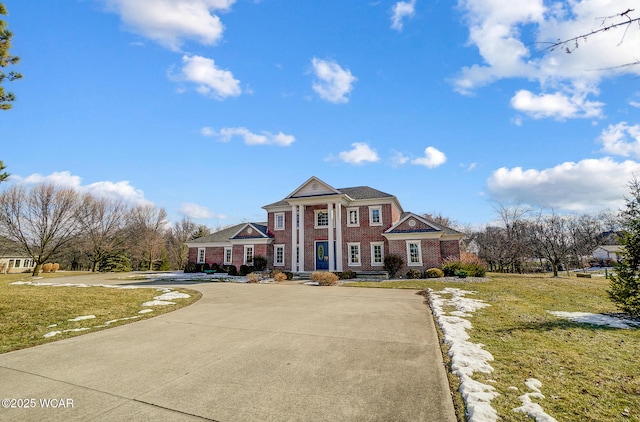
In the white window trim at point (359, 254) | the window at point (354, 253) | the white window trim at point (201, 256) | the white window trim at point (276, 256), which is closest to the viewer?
the white window trim at point (359, 254)

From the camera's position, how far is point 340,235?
27.0 m

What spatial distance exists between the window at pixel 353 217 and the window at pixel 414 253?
516 cm

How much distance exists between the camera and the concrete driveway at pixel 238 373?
3.47 m

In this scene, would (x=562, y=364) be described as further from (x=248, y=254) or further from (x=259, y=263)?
(x=248, y=254)

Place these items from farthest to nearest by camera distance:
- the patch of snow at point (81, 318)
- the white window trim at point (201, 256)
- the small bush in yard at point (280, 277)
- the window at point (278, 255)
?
the white window trim at point (201, 256)
the window at point (278, 255)
the small bush in yard at point (280, 277)
the patch of snow at point (81, 318)

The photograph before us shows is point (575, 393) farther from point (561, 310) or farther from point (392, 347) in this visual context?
point (561, 310)

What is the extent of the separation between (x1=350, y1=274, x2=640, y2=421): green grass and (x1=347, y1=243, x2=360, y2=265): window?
1802 cm

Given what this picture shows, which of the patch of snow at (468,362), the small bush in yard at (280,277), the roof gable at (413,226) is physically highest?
the roof gable at (413,226)

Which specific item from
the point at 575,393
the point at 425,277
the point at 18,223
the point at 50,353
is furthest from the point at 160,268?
the point at 575,393

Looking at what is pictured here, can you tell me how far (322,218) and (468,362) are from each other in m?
24.3

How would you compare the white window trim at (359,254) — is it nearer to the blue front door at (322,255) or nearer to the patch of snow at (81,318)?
the blue front door at (322,255)

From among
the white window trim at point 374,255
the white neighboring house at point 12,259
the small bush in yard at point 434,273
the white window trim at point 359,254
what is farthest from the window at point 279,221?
the white neighboring house at point 12,259

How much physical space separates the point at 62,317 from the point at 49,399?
6361 mm

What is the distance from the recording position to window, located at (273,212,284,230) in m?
30.1
